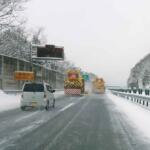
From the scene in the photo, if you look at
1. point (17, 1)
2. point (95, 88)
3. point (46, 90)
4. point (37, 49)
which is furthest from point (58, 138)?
point (95, 88)

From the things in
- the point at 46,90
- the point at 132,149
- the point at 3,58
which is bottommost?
the point at 132,149

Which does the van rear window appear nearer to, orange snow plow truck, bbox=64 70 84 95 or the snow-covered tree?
orange snow plow truck, bbox=64 70 84 95

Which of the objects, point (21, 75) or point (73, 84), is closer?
point (21, 75)

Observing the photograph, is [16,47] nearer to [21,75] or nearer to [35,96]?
[21,75]

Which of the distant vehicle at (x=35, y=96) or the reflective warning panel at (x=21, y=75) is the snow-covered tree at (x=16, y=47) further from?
the distant vehicle at (x=35, y=96)

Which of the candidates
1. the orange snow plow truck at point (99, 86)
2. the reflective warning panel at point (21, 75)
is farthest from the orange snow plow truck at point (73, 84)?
the orange snow plow truck at point (99, 86)

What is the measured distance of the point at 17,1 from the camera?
4909 cm

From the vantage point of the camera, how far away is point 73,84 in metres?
60.8

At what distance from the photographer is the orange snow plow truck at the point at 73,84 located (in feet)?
198

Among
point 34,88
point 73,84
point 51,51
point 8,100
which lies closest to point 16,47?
point 51,51

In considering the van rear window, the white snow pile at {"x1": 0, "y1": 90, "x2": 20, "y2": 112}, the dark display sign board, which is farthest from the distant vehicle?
the dark display sign board

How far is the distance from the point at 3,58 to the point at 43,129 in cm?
2067

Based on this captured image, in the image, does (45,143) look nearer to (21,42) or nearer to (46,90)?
(46,90)

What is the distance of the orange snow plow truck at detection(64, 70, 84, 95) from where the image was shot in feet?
198
